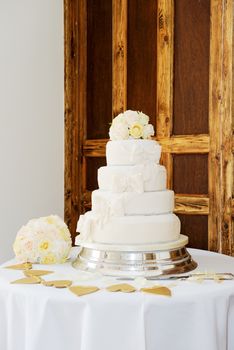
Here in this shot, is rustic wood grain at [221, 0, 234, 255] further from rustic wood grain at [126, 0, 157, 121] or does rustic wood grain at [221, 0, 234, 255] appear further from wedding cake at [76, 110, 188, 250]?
wedding cake at [76, 110, 188, 250]

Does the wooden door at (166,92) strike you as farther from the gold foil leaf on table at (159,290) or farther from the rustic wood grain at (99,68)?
the gold foil leaf on table at (159,290)

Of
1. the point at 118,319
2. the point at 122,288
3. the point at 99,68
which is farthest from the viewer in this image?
the point at 99,68

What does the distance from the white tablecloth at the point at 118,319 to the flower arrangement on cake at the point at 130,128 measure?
0.64 metres

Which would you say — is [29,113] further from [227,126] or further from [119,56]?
[227,126]

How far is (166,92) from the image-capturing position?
10.3 feet

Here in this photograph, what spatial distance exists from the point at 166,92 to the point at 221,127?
48 centimetres

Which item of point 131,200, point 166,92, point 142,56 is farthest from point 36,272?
point 142,56

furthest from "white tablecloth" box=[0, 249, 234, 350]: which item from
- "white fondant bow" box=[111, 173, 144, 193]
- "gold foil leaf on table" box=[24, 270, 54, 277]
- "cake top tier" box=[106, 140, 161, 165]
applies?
"cake top tier" box=[106, 140, 161, 165]

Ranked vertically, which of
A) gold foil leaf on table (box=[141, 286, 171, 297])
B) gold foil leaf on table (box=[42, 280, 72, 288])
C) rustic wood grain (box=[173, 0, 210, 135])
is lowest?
gold foil leaf on table (box=[42, 280, 72, 288])

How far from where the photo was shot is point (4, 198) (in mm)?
2988

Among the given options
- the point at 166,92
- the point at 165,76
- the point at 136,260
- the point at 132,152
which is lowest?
the point at 136,260

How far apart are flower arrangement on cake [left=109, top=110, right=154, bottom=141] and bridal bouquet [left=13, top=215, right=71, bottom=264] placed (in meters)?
0.48

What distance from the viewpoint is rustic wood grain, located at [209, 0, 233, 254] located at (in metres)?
2.88

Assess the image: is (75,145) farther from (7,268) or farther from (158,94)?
(7,268)
